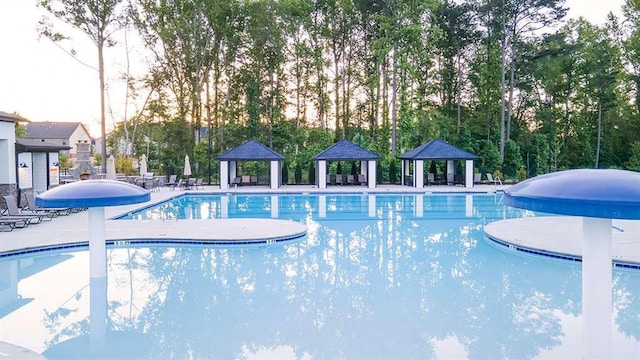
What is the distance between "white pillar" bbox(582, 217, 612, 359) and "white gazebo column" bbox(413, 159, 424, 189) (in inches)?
834

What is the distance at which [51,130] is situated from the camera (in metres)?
62.0

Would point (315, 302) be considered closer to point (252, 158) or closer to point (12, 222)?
point (12, 222)

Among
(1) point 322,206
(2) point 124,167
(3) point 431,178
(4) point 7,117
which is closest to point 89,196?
(4) point 7,117

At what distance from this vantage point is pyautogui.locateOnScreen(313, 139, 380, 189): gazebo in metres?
25.5

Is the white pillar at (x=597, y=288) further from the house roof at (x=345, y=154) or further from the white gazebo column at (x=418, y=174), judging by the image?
the white gazebo column at (x=418, y=174)

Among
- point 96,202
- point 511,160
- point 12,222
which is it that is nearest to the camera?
point 96,202

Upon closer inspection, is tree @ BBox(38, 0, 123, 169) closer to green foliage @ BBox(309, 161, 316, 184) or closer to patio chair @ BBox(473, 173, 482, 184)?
green foliage @ BBox(309, 161, 316, 184)

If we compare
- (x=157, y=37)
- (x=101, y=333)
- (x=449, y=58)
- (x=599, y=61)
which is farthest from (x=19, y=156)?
(x=599, y=61)

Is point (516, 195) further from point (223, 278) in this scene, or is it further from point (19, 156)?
point (19, 156)

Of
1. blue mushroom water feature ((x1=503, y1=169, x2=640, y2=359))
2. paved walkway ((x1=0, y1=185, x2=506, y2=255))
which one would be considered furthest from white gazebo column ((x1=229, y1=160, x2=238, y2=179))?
blue mushroom water feature ((x1=503, y1=169, x2=640, y2=359))

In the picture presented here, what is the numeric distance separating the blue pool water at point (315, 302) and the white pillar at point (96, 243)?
235 mm

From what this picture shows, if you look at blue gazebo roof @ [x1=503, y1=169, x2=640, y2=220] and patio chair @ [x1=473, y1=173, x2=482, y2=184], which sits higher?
blue gazebo roof @ [x1=503, y1=169, x2=640, y2=220]

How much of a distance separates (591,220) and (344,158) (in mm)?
20713

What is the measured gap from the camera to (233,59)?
33094 mm
